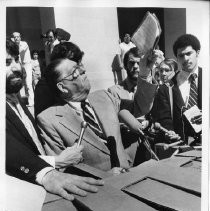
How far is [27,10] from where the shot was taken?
2129mm

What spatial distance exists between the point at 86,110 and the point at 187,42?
89 centimetres

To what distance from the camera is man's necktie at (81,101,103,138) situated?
2.25 meters

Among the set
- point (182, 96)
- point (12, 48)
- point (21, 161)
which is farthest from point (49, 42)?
point (182, 96)

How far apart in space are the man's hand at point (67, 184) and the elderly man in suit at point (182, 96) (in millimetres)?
709

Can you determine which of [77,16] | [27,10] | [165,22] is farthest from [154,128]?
[27,10]

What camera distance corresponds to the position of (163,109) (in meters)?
2.33

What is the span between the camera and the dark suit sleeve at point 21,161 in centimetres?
211

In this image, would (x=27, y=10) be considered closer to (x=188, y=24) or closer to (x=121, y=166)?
(x=188, y=24)

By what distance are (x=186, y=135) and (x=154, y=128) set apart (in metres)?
0.25

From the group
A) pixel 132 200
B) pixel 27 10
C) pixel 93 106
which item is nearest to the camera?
pixel 132 200

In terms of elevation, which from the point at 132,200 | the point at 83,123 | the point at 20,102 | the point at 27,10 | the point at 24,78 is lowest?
the point at 132,200

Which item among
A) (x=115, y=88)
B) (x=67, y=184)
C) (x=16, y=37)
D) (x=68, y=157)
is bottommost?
(x=67, y=184)

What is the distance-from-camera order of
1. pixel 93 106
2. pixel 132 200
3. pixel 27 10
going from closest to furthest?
pixel 132 200 → pixel 27 10 → pixel 93 106

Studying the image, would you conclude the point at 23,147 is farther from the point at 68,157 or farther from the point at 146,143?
the point at 146,143
